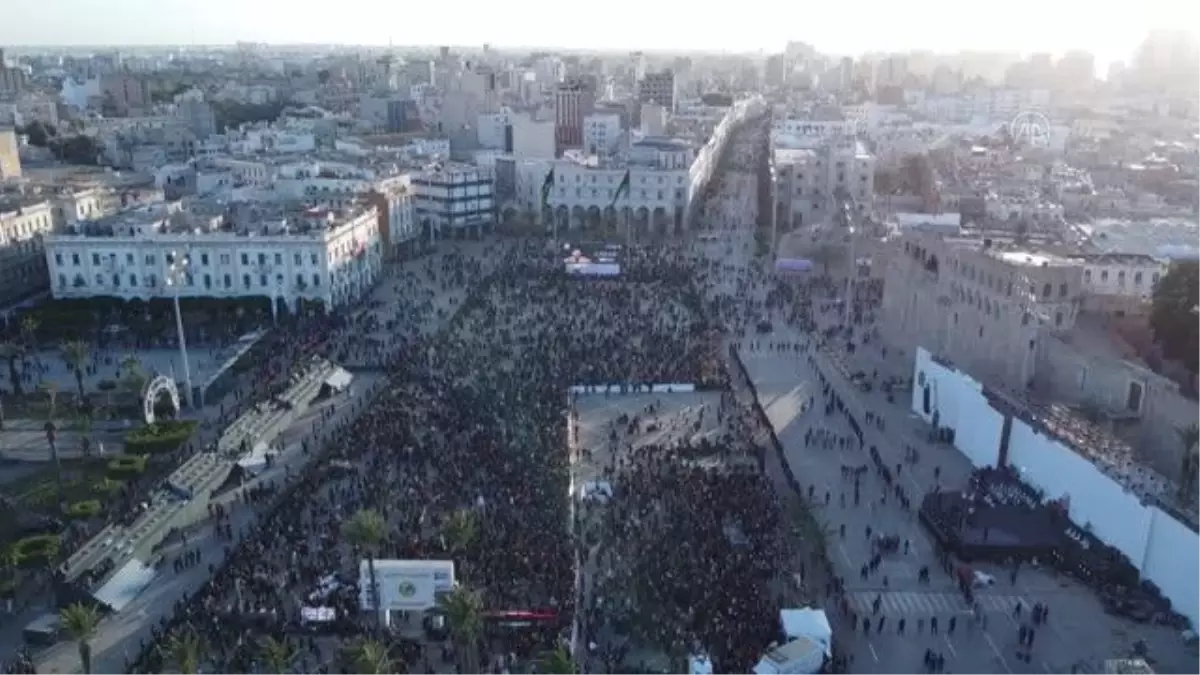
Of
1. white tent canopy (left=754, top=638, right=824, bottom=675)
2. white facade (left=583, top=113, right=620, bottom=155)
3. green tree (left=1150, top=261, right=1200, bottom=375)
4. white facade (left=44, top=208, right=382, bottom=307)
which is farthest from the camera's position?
white facade (left=583, top=113, right=620, bottom=155)

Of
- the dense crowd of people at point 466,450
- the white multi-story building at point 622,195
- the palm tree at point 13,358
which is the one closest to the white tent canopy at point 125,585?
the dense crowd of people at point 466,450

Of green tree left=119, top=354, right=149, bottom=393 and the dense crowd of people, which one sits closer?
the dense crowd of people

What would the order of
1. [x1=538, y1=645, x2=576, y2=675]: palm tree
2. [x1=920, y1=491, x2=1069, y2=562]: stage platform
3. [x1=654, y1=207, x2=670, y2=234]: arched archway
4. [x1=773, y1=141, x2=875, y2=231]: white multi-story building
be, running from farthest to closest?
1. [x1=654, y1=207, x2=670, y2=234]: arched archway
2. [x1=773, y1=141, x2=875, y2=231]: white multi-story building
3. [x1=920, y1=491, x2=1069, y2=562]: stage platform
4. [x1=538, y1=645, x2=576, y2=675]: palm tree

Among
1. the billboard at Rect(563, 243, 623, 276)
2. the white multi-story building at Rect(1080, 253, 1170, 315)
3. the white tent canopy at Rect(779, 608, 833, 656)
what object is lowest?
the white tent canopy at Rect(779, 608, 833, 656)

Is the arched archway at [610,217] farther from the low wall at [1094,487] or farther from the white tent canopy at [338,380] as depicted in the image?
the low wall at [1094,487]

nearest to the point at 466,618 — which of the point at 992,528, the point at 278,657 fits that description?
the point at 278,657

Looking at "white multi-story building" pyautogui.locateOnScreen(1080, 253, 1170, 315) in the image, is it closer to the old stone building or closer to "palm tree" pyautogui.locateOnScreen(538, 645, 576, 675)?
the old stone building

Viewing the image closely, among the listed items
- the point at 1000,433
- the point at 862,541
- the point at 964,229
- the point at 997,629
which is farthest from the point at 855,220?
the point at 997,629

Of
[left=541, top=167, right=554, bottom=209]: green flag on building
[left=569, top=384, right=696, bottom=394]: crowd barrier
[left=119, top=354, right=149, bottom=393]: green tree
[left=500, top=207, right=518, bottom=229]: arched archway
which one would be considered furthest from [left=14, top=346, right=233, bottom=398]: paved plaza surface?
[left=541, top=167, right=554, bottom=209]: green flag on building
